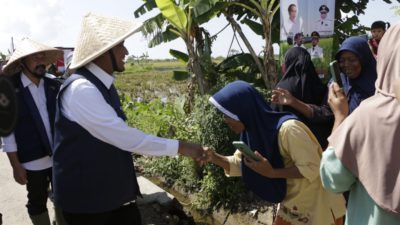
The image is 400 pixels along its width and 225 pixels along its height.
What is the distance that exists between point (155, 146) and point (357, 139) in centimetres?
113

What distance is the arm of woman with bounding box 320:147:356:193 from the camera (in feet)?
4.96

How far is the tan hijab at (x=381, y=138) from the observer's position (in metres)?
1.37

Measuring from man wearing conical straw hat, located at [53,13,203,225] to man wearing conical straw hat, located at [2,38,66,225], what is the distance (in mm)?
1186

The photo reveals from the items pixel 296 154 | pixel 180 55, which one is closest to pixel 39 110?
pixel 296 154

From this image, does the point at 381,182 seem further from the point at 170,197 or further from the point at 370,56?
the point at 170,197

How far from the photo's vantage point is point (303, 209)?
227cm

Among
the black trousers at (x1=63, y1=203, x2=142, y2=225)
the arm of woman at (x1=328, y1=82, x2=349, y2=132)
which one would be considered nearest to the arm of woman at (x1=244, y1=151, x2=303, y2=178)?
the arm of woman at (x1=328, y1=82, x2=349, y2=132)

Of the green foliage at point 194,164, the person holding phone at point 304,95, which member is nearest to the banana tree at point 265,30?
the green foliage at point 194,164

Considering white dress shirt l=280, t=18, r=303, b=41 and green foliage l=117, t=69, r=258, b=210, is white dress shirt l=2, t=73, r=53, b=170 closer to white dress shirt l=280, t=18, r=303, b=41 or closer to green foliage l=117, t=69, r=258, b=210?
green foliage l=117, t=69, r=258, b=210

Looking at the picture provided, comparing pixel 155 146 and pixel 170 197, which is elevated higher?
pixel 155 146

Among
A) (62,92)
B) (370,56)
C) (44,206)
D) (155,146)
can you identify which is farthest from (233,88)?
(44,206)

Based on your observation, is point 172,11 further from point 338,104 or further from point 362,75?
point 338,104

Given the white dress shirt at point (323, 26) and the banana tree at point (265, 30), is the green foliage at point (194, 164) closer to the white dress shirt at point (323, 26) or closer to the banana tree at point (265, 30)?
the banana tree at point (265, 30)

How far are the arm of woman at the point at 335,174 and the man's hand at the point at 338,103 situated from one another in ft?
1.07
